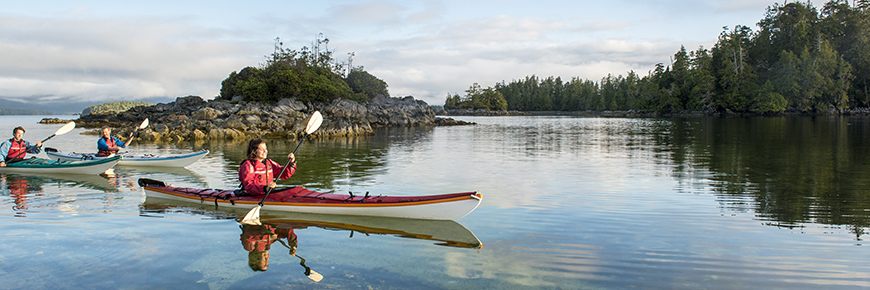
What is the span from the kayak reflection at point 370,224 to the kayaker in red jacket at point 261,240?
10.0 inches

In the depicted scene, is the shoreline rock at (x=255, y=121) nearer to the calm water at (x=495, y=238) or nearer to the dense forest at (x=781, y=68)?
the calm water at (x=495, y=238)

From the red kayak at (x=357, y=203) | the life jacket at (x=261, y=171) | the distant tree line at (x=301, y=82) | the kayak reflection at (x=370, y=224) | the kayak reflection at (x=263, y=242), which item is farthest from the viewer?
the distant tree line at (x=301, y=82)

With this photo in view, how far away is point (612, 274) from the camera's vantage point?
211 inches

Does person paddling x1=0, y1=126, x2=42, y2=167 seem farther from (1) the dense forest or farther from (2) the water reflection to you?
(1) the dense forest

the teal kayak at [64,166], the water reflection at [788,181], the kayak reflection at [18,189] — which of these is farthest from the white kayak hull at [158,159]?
the water reflection at [788,181]

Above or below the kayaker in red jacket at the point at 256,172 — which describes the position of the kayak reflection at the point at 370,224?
below

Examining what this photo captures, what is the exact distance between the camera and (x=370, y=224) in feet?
26.0

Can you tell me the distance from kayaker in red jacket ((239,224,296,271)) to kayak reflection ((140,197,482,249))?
254mm

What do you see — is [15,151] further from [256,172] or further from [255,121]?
[255,121]

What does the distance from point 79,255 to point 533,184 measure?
9679 millimetres

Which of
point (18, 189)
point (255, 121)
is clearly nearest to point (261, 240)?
point (18, 189)

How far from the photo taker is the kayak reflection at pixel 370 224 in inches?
283

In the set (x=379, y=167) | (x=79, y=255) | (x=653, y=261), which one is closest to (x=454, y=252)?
(x=653, y=261)

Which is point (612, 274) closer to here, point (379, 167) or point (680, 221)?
point (680, 221)
